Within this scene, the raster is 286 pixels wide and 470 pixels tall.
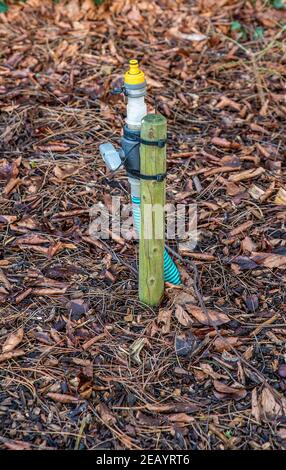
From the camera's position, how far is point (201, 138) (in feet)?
14.9

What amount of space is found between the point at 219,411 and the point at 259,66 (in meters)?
3.37

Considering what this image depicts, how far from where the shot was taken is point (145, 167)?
2846mm

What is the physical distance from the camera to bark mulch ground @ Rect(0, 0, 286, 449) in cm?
280

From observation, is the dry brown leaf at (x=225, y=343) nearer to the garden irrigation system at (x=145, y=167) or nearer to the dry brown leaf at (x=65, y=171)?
the garden irrigation system at (x=145, y=167)

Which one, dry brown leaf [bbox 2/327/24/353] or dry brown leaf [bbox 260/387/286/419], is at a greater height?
dry brown leaf [bbox 2/327/24/353]

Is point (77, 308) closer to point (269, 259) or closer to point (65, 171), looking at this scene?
point (269, 259)

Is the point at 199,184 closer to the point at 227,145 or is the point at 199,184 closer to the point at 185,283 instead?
the point at 227,145

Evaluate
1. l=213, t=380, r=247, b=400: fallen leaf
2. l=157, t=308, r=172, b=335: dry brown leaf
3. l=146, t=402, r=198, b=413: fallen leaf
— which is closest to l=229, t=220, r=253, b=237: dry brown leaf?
l=157, t=308, r=172, b=335: dry brown leaf

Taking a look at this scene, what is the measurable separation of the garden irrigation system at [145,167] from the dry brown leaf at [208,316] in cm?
19

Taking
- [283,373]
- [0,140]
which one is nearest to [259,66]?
[0,140]

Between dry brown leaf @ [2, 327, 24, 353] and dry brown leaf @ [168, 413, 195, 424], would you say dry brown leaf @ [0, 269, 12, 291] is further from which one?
dry brown leaf @ [168, 413, 195, 424]

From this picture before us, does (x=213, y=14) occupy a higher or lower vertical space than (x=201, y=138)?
higher

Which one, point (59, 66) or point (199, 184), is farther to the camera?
point (59, 66)

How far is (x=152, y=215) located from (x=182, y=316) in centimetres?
58
